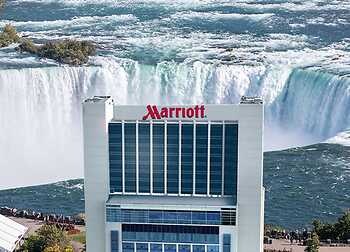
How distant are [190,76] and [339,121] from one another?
9991 millimetres

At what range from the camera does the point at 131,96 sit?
182 ft

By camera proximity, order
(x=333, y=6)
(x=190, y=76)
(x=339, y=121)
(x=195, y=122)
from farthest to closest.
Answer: (x=333, y=6) → (x=190, y=76) → (x=339, y=121) → (x=195, y=122)

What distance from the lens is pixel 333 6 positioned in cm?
7225

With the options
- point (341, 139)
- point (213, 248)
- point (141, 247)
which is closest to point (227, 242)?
point (213, 248)

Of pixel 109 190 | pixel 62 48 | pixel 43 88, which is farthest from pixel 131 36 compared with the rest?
pixel 109 190

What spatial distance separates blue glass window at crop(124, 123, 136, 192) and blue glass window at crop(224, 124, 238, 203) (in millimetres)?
2957

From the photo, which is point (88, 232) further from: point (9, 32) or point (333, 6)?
point (333, 6)

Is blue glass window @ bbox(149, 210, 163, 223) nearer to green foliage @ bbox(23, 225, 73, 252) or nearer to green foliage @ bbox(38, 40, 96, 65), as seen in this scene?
green foliage @ bbox(23, 225, 73, 252)

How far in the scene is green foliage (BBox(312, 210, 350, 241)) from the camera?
3465 centimetres

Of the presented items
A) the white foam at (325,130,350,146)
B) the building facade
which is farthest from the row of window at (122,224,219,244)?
the white foam at (325,130,350,146)

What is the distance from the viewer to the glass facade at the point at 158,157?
27.9 meters

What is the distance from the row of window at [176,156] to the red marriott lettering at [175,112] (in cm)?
27

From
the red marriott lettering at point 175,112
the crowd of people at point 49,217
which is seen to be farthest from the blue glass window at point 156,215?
the crowd of people at point 49,217

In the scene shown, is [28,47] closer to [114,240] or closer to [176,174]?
[114,240]
